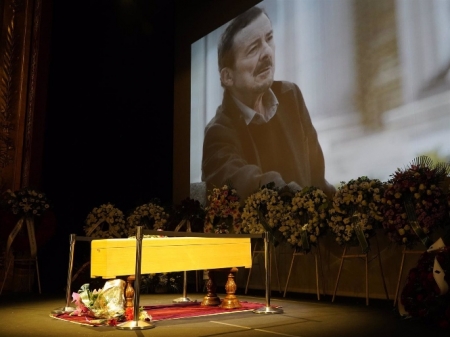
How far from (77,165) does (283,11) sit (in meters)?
4.25

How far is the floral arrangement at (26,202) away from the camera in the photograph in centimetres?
754

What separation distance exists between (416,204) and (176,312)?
8.54ft

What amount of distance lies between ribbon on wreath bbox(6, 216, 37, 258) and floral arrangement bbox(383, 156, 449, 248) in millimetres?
5007

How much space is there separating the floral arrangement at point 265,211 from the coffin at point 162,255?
1992mm

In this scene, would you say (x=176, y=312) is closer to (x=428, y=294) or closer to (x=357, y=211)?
(x=428, y=294)

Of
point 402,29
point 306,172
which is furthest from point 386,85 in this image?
point 306,172

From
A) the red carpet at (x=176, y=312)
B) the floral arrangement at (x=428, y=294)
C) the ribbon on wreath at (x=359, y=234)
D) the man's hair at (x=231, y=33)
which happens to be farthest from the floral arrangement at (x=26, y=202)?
the floral arrangement at (x=428, y=294)

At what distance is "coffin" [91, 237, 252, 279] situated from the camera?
13.2 feet

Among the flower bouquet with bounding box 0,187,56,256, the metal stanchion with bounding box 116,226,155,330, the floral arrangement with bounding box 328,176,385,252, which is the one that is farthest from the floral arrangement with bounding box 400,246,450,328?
the flower bouquet with bounding box 0,187,56,256

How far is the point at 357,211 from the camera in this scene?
19.3ft

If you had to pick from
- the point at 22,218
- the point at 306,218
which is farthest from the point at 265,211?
the point at 22,218

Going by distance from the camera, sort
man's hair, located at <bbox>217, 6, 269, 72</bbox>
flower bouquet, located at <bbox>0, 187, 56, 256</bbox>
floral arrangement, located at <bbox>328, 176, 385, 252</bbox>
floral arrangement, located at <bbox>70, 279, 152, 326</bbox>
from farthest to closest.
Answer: man's hair, located at <bbox>217, 6, 269, 72</bbox> < flower bouquet, located at <bbox>0, 187, 56, 256</bbox> < floral arrangement, located at <bbox>328, 176, 385, 252</bbox> < floral arrangement, located at <bbox>70, 279, 152, 326</bbox>

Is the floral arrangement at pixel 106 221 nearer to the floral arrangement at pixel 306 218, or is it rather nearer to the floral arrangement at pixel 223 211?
the floral arrangement at pixel 223 211

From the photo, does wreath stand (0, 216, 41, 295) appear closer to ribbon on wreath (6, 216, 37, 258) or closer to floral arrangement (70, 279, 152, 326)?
ribbon on wreath (6, 216, 37, 258)
